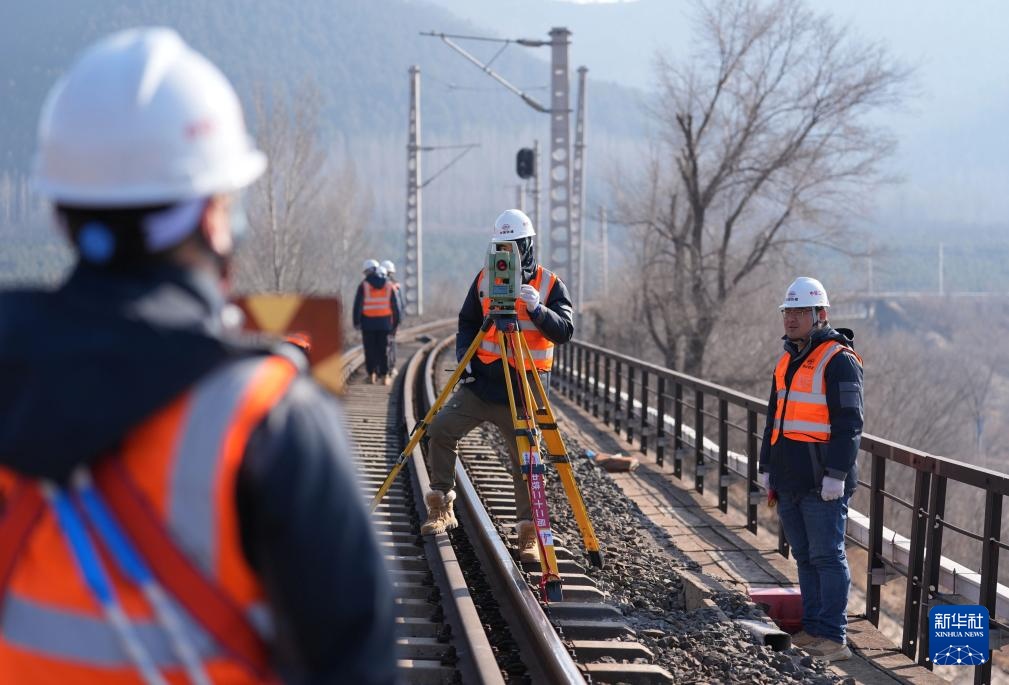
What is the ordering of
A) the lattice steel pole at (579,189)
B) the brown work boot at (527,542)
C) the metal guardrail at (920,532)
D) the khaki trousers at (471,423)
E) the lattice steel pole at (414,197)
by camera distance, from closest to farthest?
1. the metal guardrail at (920,532)
2. the khaki trousers at (471,423)
3. the brown work boot at (527,542)
4. the lattice steel pole at (579,189)
5. the lattice steel pole at (414,197)

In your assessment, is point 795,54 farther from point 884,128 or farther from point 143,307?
point 143,307

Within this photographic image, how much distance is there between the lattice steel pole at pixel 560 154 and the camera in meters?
23.0

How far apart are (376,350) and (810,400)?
41.3ft

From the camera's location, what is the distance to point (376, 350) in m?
18.9

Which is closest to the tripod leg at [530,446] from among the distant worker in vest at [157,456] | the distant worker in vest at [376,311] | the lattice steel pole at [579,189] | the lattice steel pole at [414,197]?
the distant worker in vest at [157,456]

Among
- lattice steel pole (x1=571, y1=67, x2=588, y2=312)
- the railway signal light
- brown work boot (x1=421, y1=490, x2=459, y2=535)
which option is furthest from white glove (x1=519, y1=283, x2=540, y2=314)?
lattice steel pole (x1=571, y1=67, x2=588, y2=312)

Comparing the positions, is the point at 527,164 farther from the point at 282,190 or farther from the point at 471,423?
the point at 282,190

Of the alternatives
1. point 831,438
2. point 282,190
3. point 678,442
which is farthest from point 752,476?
point 282,190

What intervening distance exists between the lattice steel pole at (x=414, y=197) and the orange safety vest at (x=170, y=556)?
4010cm

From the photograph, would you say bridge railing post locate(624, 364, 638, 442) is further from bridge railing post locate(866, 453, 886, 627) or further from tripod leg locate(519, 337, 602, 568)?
tripod leg locate(519, 337, 602, 568)

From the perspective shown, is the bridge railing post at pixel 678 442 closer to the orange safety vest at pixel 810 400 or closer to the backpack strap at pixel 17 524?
the orange safety vest at pixel 810 400

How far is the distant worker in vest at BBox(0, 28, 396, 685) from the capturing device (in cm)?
158

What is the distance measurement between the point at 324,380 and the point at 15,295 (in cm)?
65

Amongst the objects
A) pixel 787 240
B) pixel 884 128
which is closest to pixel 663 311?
pixel 787 240
